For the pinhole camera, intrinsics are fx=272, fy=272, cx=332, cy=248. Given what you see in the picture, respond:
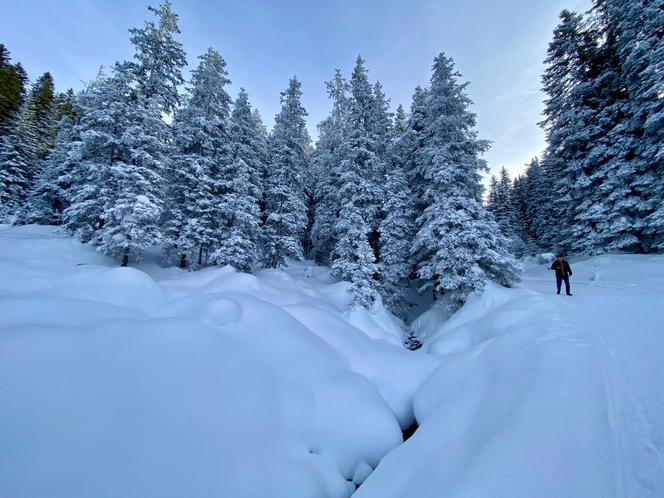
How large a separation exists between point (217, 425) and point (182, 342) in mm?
1949

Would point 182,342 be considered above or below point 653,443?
below

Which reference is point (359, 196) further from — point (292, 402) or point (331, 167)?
point (292, 402)

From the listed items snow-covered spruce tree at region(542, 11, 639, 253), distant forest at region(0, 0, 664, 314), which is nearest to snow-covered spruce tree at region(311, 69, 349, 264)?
distant forest at region(0, 0, 664, 314)

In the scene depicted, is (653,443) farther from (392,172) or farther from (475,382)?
(392,172)

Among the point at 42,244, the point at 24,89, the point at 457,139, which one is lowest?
the point at 42,244

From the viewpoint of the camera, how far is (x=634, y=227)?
47.3 ft

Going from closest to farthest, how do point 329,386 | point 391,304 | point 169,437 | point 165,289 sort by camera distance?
point 169,437 → point 329,386 → point 165,289 → point 391,304

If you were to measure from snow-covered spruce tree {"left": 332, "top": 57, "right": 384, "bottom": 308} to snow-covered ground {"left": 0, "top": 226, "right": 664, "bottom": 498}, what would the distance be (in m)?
5.23

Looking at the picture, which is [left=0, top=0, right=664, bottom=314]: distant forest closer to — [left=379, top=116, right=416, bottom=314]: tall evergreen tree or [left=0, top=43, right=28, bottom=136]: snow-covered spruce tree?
[left=379, top=116, right=416, bottom=314]: tall evergreen tree

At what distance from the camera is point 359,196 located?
15.4 meters

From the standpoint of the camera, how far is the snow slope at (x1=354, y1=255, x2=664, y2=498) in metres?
2.68

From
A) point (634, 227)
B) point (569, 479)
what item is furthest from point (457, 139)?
point (569, 479)

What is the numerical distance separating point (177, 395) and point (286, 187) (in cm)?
1473

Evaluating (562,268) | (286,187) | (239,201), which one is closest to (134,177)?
(239,201)
